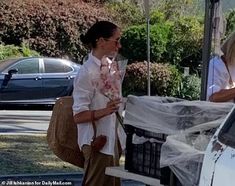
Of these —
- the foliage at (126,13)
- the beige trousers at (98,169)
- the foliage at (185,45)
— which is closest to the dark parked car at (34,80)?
the foliage at (185,45)

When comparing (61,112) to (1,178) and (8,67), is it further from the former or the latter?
(8,67)

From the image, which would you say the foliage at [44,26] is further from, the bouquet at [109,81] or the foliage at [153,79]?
the bouquet at [109,81]

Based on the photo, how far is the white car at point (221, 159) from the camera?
123 inches

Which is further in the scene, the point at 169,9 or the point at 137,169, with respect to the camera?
the point at 169,9

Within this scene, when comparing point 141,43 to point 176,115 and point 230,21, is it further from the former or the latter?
point 176,115

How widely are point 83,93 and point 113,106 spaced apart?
24 cm

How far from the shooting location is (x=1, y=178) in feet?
26.2

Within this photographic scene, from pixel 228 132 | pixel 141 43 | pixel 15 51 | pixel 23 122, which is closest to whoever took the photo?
pixel 228 132

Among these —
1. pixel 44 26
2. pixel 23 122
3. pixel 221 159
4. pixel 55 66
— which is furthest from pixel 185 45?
pixel 221 159

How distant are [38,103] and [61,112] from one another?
47.3ft

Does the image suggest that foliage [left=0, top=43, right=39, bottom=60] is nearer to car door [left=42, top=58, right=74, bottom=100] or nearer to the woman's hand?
car door [left=42, top=58, right=74, bottom=100]

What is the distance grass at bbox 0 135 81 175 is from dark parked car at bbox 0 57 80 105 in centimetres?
776

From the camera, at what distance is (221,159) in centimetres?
325

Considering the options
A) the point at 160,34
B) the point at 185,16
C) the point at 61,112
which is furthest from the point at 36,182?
the point at 185,16
